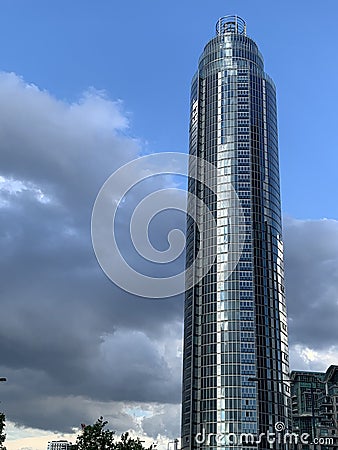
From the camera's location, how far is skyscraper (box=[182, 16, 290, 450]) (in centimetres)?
16375

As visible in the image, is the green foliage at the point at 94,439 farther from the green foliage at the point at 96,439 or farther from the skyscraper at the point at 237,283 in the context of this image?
the skyscraper at the point at 237,283

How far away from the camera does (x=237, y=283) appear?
575ft

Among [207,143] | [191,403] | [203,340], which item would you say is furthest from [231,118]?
[191,403]

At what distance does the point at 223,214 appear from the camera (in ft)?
604

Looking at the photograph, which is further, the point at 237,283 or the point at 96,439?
the point at 237,283

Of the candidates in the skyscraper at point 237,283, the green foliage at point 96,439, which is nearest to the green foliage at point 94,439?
the green foliage at point 96,439

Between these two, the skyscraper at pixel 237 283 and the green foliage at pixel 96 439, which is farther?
the skyscraper at pixel 237 283

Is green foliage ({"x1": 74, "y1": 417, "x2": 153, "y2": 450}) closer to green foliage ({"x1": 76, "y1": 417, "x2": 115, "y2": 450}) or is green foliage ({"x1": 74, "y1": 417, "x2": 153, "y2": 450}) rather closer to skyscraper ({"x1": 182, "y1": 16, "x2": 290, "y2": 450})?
green foliage ({"x1": 76, "y1": 417, "x2": 115, "y2": 450})

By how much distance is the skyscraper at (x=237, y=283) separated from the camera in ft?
537

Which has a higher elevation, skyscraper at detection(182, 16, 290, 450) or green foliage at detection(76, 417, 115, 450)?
skyscraper at detection(182, 16, 290, 450)

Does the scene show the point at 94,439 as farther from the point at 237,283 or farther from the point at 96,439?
the point at 237,283

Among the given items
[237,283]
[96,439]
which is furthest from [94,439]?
[237,283]

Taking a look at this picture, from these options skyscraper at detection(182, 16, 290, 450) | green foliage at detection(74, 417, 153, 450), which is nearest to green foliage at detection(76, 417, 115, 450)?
green foliage at detection(74, 417, 153, 450)

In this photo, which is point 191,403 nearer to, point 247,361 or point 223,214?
point 247,361
